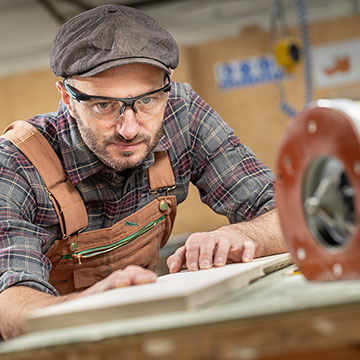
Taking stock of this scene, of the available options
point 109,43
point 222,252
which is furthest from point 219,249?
point 109,43

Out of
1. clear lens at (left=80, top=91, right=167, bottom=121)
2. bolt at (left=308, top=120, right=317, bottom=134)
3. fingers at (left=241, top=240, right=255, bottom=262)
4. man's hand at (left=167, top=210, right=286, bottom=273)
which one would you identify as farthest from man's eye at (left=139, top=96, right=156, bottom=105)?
bolt at (left=308, top=120, right=317, bottom=134)

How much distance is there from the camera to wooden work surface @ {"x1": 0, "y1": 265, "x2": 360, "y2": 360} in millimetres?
757

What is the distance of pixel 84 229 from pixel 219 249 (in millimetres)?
617

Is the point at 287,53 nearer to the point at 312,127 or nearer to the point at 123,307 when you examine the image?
the point at 312,127

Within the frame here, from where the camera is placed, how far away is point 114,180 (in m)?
2.09

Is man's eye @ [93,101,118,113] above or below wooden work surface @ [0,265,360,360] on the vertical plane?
above

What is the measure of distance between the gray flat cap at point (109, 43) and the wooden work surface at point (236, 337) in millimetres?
1132

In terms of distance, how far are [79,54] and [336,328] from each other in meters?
1.32

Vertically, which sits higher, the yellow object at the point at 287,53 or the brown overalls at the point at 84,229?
the yellow object at the point at 287,53

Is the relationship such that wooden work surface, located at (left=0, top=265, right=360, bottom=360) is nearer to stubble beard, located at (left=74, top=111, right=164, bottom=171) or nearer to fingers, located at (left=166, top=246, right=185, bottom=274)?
fingers, located at (left=166, top=246, right=185, bottom=274)

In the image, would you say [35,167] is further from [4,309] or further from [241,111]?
[241,111]

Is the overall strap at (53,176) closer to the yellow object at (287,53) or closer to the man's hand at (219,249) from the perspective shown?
the man's hand at (219,249)

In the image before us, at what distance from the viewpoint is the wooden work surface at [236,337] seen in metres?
0.76

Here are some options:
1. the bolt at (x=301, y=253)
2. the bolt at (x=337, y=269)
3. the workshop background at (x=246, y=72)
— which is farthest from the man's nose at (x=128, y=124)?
the workshop background at (x=246, y=72)
